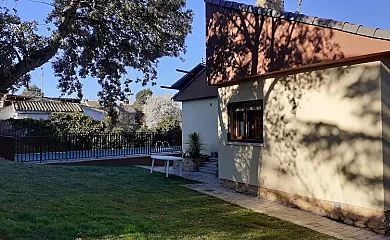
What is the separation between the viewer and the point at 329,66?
24.0ft

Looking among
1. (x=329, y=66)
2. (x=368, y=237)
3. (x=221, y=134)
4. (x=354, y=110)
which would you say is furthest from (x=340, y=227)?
(x=221, y=134)

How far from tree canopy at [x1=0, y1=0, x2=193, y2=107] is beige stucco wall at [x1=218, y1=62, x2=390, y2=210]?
2.78 metres

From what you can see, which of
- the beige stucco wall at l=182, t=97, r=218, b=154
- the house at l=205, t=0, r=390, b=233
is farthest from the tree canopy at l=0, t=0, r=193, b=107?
the beige stucco wall at l=182, t=97, r=218, b=154

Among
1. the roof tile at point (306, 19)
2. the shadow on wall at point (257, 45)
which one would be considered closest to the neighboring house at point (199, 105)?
the shadow on wall at point (257, 45)

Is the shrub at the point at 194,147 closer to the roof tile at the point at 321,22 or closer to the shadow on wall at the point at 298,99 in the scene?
the shadow on wall at the point at 298,99

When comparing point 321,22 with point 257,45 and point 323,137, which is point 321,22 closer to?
point 257,45

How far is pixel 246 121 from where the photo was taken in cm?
998

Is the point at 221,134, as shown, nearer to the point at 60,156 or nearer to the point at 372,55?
the point at 372,55

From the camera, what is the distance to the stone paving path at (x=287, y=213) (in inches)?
247

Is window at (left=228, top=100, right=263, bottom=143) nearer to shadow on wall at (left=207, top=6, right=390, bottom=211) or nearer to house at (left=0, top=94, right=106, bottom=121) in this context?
shadow on wall at (left=207, top=6, right=390, bottom=211)

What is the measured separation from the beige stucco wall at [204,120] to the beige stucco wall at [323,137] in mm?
5090

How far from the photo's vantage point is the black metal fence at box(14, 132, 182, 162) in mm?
15547

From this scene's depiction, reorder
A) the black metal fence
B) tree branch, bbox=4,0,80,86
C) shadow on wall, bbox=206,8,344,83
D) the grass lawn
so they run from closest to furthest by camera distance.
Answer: the grass lawn < tree branch, bbox=4,0,80,86 < shadow on wall, bbox=206,8,344,83 < the black metal fence

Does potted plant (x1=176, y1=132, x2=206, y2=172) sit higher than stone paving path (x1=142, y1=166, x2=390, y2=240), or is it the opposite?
potted plant (x1=176, y1=132, x2=206, y2=172)
